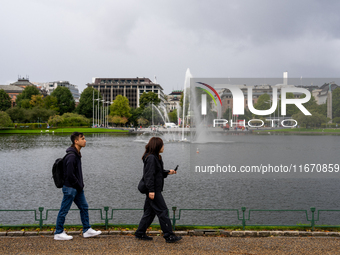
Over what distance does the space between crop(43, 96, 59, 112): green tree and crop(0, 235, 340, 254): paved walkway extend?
106 metres

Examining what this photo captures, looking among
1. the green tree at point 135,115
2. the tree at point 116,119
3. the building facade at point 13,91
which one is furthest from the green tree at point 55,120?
the building facade at point 13,91

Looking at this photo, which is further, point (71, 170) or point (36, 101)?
point (36, 101)

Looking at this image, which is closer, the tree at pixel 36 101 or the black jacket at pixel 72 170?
the black jacket at pixel 72 170

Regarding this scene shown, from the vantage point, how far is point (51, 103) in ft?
357

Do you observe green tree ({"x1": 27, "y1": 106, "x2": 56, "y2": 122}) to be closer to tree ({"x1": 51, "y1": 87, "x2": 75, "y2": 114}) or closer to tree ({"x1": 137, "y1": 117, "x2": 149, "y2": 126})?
tree ({"x1": 51, "y1": 87, "x2": 75, "y2": 114})

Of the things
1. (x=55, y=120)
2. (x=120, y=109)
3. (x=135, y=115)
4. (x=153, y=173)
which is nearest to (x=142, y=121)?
(x=120, y=109)

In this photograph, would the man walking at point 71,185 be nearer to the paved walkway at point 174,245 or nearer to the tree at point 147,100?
the paved walkway at point 174,245

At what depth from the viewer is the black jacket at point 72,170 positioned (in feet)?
24.4

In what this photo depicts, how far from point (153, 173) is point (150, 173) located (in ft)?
0.21

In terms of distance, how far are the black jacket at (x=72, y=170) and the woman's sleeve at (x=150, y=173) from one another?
1563 mm

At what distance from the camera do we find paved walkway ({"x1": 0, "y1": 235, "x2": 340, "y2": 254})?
674cm

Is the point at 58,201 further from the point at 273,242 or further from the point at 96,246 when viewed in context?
the point at 273,242

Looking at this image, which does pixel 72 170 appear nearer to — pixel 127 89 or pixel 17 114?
pixel 17 114

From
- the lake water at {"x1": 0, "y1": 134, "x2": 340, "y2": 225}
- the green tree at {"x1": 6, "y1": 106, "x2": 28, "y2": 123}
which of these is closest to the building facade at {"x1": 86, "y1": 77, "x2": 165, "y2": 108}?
the green tree at {"x1": 6, "y1": 106, "x2": 28, "y2": 123}
